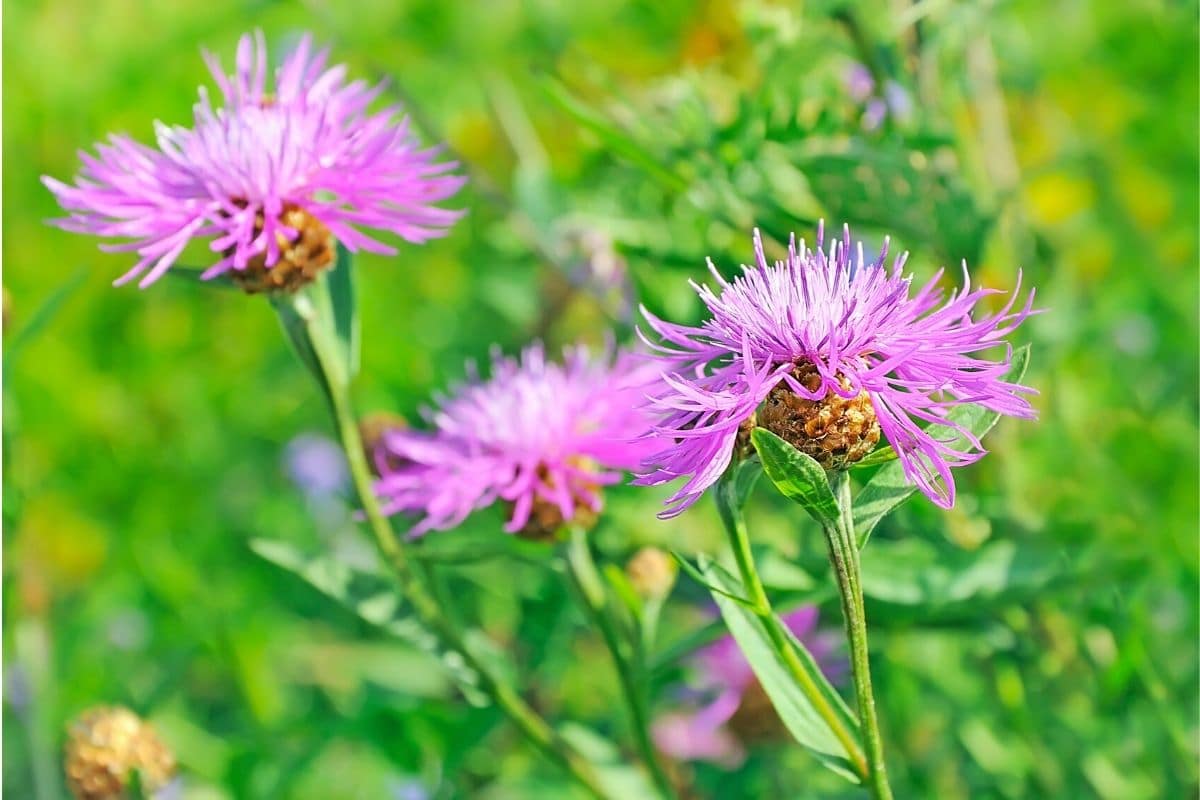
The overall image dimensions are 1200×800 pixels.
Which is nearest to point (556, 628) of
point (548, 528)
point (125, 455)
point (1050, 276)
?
point (548, 528)

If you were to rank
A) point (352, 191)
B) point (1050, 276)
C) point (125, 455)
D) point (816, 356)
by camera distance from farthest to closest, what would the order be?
1. point (125, 455)
2. point (1050, 276)
3. point (352, 191)
4. point (816, 356)

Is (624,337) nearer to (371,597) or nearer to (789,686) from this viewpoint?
(371,597)

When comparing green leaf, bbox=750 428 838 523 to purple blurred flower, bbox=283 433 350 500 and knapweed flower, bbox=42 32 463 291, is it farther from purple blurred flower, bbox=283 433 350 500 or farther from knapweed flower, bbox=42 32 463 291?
purple blurred flower, bbox=283 433 350 500

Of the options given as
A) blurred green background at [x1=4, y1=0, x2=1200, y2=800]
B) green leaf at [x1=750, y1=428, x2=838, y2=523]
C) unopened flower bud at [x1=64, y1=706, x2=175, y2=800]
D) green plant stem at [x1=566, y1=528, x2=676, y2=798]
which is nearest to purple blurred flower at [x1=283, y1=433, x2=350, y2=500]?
blurred green background at [x1=4, y1=0, x2=1200, y2=800]

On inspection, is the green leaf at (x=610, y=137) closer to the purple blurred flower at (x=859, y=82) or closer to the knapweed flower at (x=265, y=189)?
the knapweed flower at (x=265, y=189)

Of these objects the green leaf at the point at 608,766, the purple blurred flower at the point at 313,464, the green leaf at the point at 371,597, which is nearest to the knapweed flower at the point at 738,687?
the green leaf at the point at 608,766

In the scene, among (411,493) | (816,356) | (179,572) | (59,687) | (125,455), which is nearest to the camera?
(816,356)

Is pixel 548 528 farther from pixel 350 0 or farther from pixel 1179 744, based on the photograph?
pixel 350 0
